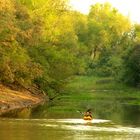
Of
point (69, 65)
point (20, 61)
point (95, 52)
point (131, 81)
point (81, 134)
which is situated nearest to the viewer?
point (81, 134)

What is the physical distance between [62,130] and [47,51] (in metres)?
37.8

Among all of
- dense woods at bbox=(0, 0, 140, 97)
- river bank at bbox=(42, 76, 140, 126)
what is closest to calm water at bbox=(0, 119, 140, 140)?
river bank at bbox=(42, 76, 140, 126)

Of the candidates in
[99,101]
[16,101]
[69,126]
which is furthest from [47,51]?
[69,126]

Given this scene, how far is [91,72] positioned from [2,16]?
60.2 meters

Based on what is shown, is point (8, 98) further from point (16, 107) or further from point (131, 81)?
point (131, 81)

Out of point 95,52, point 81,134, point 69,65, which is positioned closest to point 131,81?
point 69,65

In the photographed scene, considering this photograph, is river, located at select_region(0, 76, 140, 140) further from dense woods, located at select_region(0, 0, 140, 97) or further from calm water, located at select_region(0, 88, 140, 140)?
dense woods, located at select_region(0, 0, 140, 97)

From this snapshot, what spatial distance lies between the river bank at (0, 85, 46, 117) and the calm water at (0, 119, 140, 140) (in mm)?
6612

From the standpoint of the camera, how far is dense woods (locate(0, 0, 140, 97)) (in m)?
63.6

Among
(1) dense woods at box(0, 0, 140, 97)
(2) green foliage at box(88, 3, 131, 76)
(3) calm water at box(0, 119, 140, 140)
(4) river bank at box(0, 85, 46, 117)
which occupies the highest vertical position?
(2) green foliage at box(88, 3, 131, 76)

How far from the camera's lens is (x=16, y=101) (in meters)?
64.4

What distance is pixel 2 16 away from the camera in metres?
61.5

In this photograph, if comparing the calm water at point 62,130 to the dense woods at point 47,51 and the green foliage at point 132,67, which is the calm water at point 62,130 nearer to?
the dense woods at point 47,51

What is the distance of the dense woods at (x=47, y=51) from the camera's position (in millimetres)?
63562
